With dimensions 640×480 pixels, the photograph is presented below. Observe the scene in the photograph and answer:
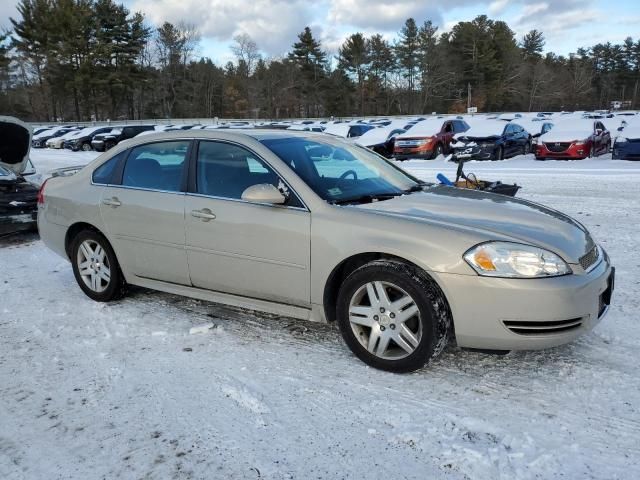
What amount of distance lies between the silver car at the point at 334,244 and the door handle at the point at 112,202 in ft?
0.08

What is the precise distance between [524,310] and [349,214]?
1.18 m

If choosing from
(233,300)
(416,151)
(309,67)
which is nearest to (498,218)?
(233,300)

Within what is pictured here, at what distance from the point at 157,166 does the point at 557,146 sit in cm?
1507

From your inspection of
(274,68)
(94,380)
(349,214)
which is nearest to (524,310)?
(349,214)

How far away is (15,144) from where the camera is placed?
941cm

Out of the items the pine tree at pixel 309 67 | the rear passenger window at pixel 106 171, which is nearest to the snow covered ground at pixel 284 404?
the rear passenger window at pixel 106 171

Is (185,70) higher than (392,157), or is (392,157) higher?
(185,70)

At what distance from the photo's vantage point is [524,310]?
2.98 metres

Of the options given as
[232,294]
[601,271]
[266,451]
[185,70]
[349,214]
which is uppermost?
[185,70]

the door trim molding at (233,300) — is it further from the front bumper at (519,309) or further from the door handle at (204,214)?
the front bumper at (519,309)

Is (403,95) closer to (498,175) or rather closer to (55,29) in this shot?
(55,29)

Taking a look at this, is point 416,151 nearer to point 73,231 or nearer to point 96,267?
point 73,231

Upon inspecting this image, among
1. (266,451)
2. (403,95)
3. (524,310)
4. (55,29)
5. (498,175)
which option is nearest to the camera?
(266,451)

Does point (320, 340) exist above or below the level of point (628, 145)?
below
